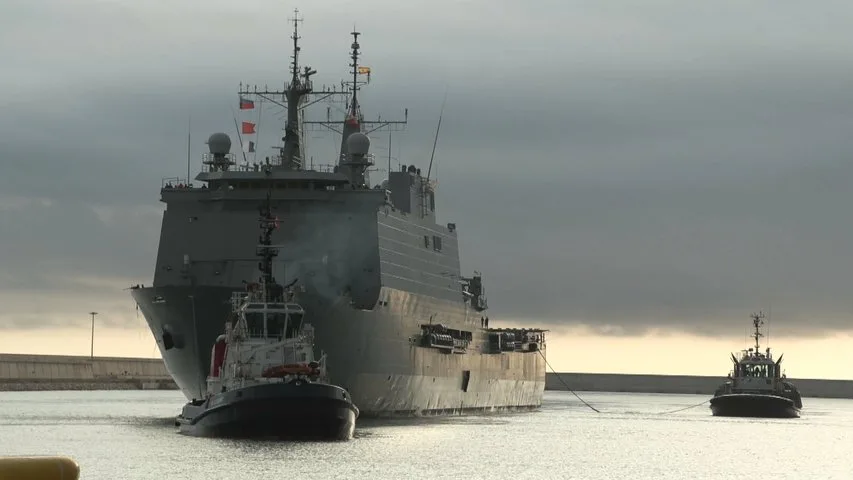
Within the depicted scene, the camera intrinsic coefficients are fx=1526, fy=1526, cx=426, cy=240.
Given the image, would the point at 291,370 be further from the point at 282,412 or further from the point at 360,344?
the point at 360,344

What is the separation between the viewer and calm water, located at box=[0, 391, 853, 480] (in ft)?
139

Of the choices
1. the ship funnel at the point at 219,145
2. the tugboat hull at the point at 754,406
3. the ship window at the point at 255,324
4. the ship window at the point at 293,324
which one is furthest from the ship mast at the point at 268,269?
the tugboat hull at the point at 754,406

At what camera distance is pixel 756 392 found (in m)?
82.0

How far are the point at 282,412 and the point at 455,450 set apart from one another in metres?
6.86

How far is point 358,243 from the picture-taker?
199 feet

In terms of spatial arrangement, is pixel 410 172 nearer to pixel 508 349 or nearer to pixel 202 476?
pixel 508 349

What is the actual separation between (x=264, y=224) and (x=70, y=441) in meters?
10.1

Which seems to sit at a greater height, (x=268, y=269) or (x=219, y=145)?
(x=219, y=145)

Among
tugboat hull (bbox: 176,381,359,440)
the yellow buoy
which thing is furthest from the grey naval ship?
the yellow buoy

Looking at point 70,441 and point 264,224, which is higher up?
point 264,224

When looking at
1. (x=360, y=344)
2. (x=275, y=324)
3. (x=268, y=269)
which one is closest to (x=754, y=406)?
(x=360, y=344)

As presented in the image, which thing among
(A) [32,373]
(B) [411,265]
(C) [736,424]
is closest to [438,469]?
(B) [411,265]

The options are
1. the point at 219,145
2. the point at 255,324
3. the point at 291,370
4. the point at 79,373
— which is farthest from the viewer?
the point at 79,373

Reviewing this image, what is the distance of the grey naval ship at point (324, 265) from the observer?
188ft
